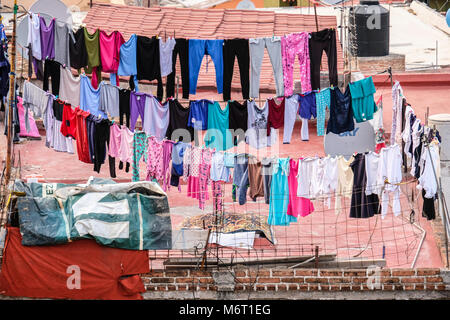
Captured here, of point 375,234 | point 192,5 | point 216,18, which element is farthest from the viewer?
point 192,5

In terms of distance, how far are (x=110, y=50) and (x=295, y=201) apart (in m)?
5.39

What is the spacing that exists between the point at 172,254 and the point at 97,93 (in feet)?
15.3

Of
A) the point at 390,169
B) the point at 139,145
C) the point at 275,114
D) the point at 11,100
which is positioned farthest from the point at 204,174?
the point at 11,100

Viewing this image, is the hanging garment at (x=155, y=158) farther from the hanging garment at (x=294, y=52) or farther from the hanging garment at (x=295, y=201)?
the hanging garment at (x=294, y=52)

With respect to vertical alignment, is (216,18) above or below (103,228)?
above

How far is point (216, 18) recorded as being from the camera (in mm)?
27969

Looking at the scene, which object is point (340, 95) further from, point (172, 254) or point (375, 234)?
point (172, 254)

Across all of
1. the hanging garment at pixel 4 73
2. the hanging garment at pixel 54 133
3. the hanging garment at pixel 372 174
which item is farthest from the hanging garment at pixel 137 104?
the hanging garment at pixel 372 174

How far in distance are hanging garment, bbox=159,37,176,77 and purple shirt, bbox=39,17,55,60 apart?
226cm

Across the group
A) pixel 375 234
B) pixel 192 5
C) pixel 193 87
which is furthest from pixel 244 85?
pixel 192 5

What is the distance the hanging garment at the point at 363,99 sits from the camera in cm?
1836

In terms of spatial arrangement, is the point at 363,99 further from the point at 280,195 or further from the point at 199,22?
the point at 199,22

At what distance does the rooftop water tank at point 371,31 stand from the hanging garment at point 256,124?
921 cm
